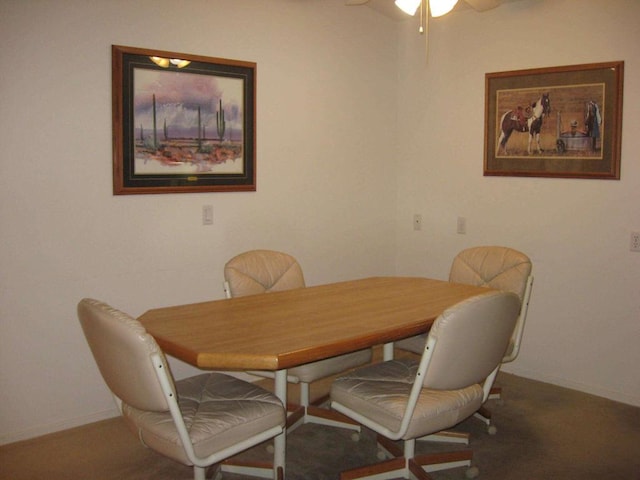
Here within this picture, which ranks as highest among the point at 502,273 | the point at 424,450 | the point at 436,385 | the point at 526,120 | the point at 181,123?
the point at 526,120

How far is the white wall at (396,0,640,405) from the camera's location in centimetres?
399

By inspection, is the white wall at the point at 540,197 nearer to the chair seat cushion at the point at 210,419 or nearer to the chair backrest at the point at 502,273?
the chair backrest at the point at 502,273

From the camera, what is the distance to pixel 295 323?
2.74 m

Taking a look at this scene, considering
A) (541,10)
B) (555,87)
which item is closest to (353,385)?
(555,87)

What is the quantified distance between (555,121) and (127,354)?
129 inches

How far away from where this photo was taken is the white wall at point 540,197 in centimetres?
399

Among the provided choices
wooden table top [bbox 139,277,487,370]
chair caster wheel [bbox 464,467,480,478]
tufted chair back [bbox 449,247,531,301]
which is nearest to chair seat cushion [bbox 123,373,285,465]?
wooden table top [bbox 139,277,487,370]

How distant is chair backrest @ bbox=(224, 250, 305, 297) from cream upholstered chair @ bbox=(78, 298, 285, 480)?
0.82 meters

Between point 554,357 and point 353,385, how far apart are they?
6.85 ft

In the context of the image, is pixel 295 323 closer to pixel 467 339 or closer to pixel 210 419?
pixel 210 419

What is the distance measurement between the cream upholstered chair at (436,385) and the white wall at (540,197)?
1607mm

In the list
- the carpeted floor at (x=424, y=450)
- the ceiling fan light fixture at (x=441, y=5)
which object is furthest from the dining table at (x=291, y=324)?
the ceiling fan light fixture at (x=441, y=5)

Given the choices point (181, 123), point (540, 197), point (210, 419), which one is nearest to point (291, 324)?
point (210, 419)

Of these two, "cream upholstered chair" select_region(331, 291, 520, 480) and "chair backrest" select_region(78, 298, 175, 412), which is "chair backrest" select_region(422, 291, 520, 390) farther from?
"chair backrest" select_region(78, 298, 175, 412)
